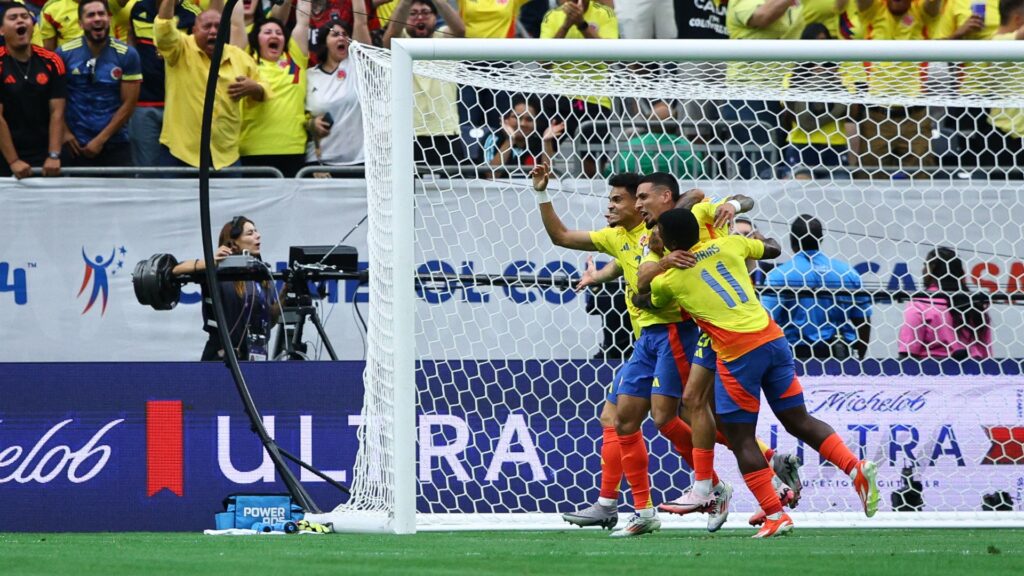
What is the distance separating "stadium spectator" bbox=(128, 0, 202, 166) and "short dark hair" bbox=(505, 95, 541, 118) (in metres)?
2.70

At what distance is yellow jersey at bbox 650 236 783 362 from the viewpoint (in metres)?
7.38

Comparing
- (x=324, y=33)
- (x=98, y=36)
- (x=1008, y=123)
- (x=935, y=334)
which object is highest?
(x=324, y=33)

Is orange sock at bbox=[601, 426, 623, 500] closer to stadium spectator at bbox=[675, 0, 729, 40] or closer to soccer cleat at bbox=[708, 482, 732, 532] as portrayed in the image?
soccer cleat at bbox=[708, 482, 732, 532]

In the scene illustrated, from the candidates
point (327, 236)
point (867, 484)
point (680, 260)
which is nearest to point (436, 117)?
point (327, 236)

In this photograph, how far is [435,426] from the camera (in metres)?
9.36

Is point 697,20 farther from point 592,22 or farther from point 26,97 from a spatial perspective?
point 26,97

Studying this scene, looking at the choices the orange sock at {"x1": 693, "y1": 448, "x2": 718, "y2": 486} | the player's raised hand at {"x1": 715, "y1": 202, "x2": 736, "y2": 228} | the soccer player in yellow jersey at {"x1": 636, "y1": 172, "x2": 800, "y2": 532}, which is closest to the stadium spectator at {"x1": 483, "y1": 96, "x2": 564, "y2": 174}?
the soccer player in yellow jersey at {"x1": 636, "y1": 172, "x2": 800, "y2": 532}

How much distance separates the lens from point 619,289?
389 inches

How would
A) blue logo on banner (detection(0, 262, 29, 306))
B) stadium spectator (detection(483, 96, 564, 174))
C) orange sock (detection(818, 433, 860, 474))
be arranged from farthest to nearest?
blue logo on banner (detection(0, 262, 29, 306)) < stadium spectator (detection(483, 96, 564, 174)) < orange sock (detection(818, 433, 860, 474))

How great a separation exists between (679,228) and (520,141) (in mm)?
3110

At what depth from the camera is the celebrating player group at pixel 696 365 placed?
7.39 m

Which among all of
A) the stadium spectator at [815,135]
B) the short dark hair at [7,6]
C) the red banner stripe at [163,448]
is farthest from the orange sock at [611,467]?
the short dark hair at [7,6]

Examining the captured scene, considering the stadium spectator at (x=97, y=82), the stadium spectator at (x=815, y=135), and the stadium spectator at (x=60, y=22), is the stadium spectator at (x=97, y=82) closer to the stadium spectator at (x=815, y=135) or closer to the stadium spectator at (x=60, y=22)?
the stadium spectator at (x=60, y=22)

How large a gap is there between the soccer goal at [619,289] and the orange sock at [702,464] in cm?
127
